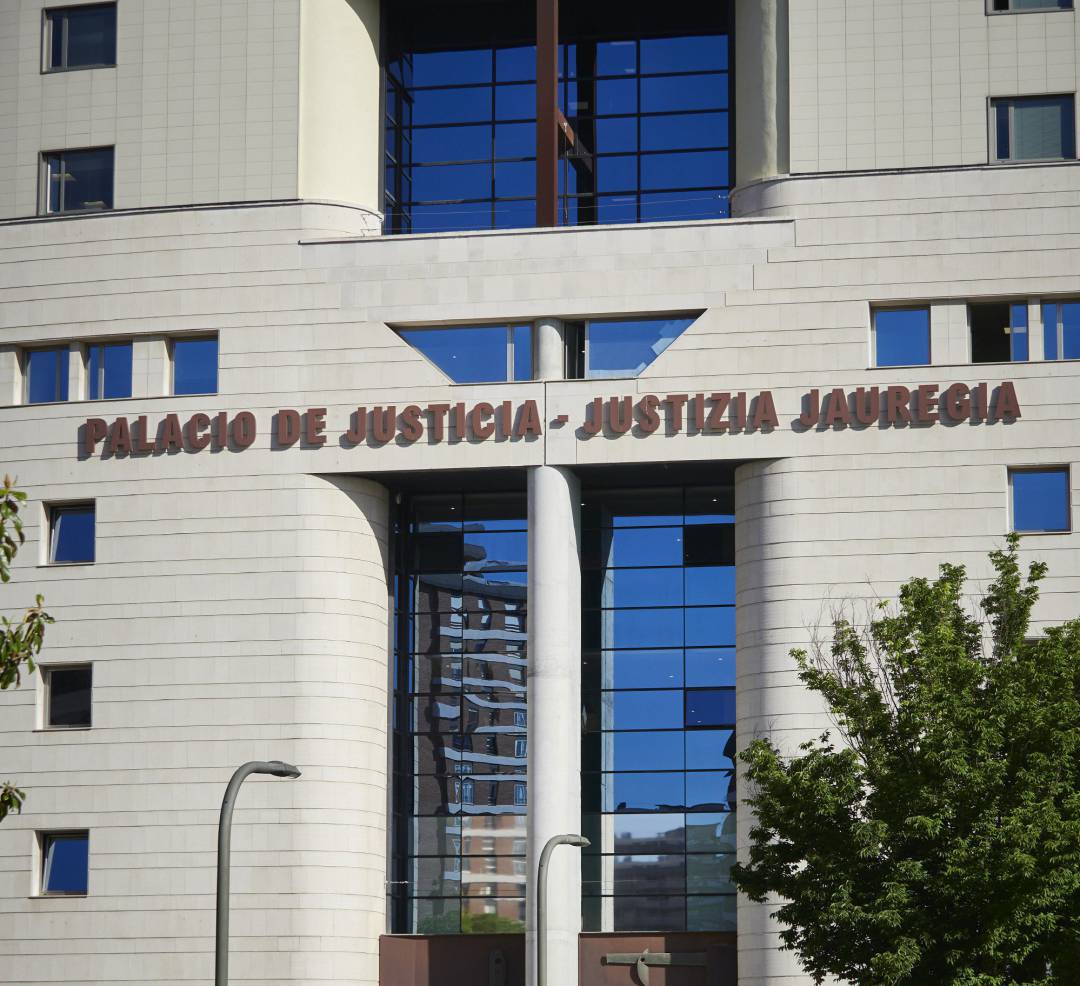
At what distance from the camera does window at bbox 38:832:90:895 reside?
48.2 meters

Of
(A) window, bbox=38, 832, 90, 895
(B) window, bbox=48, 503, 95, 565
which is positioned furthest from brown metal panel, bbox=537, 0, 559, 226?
(A) window, bbox=38, 832, 90, 895

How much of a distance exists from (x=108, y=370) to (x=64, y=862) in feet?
39.3

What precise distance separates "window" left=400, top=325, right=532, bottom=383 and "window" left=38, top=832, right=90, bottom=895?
14000mm

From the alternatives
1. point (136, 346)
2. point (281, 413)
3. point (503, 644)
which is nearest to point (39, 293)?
point (136, 346)

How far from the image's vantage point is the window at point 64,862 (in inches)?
1896

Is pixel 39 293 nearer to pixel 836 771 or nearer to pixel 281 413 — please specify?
pixel 281 413

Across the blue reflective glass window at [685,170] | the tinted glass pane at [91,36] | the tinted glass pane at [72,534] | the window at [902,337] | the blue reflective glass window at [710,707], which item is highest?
the tinted glass pane at [91,36]

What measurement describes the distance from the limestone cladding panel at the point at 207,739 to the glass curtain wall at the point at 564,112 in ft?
31.0

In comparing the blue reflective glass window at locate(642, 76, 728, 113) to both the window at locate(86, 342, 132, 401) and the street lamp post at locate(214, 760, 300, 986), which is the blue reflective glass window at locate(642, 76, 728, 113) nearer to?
the window at locate(86, 342, 132, 401)

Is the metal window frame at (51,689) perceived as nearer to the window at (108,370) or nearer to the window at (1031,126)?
the window at (108,370)

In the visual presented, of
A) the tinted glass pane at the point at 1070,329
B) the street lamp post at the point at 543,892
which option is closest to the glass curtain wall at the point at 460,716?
the street lamp post at the point at 543,892

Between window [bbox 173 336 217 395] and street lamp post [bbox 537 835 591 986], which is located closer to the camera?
street lamp post [bbox 537 835 591 986]

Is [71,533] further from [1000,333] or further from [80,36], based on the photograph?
[1000,333]

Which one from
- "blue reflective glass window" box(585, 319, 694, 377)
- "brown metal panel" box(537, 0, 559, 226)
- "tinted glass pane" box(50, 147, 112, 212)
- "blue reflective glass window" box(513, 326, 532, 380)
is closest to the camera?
"blue reflective glass window" box(585, 319, 694, 377)
